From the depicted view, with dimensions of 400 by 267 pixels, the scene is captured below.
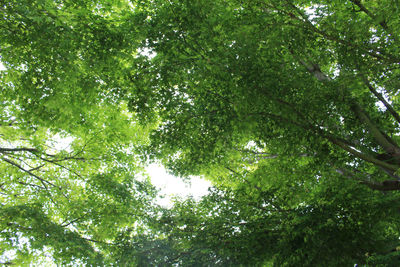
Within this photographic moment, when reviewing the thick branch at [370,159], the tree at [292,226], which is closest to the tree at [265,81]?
the thick branch at [370,159]

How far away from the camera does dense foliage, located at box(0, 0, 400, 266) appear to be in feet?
15.2

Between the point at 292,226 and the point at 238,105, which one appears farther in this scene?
the point at 292,226

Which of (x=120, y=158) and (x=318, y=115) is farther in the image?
(x=120, y=158)

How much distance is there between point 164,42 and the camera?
485 cm

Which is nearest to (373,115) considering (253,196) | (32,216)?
(253,196)

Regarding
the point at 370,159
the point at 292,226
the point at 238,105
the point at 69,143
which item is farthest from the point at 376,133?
the point at 69,143

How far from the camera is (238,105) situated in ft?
15.0

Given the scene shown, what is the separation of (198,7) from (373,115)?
4.49 meters

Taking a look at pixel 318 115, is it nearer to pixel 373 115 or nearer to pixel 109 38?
pixel 373 115

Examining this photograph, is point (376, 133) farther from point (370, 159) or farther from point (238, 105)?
point (238, 105)

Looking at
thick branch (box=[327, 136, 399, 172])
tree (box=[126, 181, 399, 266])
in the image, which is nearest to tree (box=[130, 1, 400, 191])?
thick branch (box=[327, 136, 399, 172])

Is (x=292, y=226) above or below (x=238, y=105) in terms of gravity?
below

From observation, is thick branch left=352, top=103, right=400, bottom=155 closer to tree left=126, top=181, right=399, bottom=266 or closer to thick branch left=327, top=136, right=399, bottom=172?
thick branch left=327, top=136, right=399, bottom=172

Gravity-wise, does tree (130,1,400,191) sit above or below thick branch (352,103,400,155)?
above
